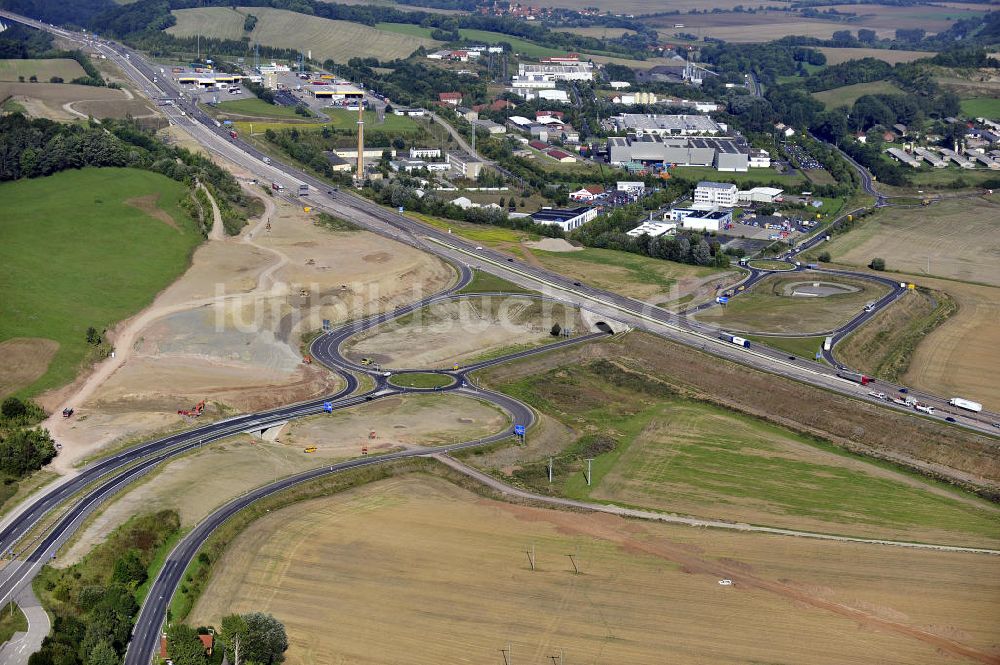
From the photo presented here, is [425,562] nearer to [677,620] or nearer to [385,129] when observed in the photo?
[677,620]

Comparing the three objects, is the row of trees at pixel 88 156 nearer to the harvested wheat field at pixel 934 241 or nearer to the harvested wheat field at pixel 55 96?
the harvested wheat field at pixel 55 96

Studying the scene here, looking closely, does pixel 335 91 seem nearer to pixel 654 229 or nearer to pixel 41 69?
pixel 41 69

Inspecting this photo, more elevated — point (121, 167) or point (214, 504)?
point (121, 167)

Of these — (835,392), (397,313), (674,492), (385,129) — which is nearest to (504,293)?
(397,313)

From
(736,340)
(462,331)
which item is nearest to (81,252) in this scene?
(462,331)

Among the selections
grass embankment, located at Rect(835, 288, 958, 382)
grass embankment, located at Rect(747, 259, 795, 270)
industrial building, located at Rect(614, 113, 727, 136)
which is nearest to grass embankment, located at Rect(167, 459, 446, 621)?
grass embankment, located at Rect(835, 288, 958, 382)

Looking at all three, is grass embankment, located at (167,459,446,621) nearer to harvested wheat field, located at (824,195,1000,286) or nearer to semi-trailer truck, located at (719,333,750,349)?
semi-trailer truck, located at (719,333,750,349)

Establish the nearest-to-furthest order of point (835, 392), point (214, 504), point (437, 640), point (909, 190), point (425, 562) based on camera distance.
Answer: point (437, 640) < point (425, 562) < point (214, 504) < point (835, 392) < point (909, 190)
